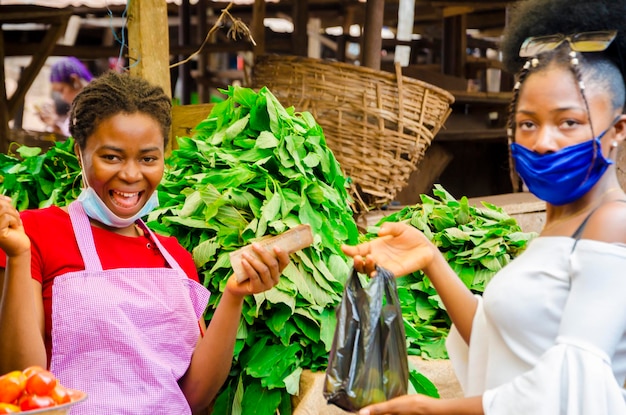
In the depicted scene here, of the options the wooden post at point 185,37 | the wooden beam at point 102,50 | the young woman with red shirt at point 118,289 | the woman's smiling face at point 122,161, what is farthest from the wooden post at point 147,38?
the wooden post at point 185,37

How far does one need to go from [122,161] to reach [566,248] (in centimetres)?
133

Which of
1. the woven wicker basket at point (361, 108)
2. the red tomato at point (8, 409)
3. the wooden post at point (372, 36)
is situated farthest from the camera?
the wooden post at point (372, 36)

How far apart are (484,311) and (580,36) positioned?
2.26 feet

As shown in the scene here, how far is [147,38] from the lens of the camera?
371cm

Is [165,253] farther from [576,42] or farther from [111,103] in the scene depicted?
[576,42]

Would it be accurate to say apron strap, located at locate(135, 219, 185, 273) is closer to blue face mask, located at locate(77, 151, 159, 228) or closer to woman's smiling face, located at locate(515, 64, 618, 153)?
blue face mask, located at locate(77, 151, 159, 228)

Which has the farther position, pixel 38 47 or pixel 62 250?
pixel 38 47

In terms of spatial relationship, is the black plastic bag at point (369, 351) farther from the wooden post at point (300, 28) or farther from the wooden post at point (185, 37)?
the wooden post at point (185, 37)

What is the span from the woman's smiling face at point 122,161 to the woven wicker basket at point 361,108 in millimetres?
1985

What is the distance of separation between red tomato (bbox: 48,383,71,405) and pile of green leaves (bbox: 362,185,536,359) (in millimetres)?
1723

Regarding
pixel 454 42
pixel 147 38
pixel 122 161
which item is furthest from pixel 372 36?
pixel 454 42

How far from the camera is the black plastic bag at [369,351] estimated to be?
214 centimetres

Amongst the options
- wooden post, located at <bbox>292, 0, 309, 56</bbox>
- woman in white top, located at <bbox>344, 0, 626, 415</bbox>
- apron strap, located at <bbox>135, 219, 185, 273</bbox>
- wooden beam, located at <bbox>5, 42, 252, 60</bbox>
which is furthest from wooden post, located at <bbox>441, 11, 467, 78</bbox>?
woman in white top, located at <bbox>344, 0, 626, 415</bbox>

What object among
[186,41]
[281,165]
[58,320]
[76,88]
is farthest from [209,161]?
[186,41]
